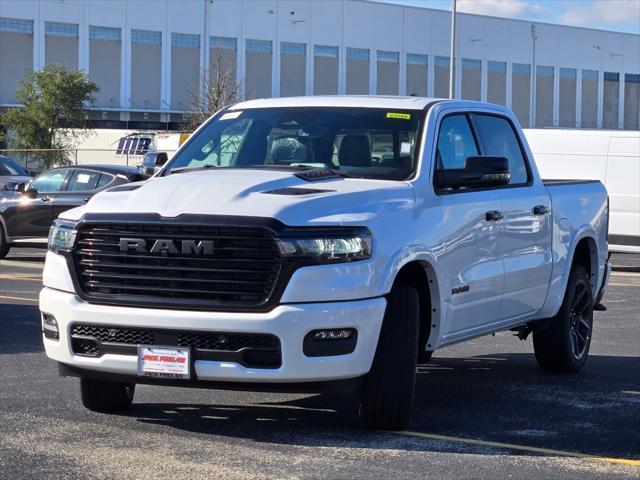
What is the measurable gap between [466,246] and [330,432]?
1.60 metres

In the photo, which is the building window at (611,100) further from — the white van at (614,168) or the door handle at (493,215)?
the door handle at (493,215)

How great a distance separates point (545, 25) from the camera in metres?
85.9

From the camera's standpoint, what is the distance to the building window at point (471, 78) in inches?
3214

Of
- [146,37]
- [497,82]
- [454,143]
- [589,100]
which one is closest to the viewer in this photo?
[454,143]

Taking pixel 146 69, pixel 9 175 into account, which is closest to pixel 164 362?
pixel 9 175

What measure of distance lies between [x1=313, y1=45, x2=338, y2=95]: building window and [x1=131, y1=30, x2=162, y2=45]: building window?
1007 cm

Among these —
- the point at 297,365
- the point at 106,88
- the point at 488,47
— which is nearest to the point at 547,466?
the point at 297,365

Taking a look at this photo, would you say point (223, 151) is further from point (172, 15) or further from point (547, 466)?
point (172, 15)

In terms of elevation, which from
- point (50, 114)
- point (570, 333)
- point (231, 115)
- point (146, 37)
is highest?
point (146, 37)

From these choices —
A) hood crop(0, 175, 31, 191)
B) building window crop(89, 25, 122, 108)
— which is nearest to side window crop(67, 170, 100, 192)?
hood crop(0, 175, 31, 191)

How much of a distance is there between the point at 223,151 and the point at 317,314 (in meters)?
2.30

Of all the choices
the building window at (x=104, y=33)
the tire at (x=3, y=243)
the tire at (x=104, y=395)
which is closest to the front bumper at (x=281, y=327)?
the tire at (x=104, y=395)

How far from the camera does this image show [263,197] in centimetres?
718

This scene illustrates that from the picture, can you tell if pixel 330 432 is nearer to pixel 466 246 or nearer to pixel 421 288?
pixel 421 288
